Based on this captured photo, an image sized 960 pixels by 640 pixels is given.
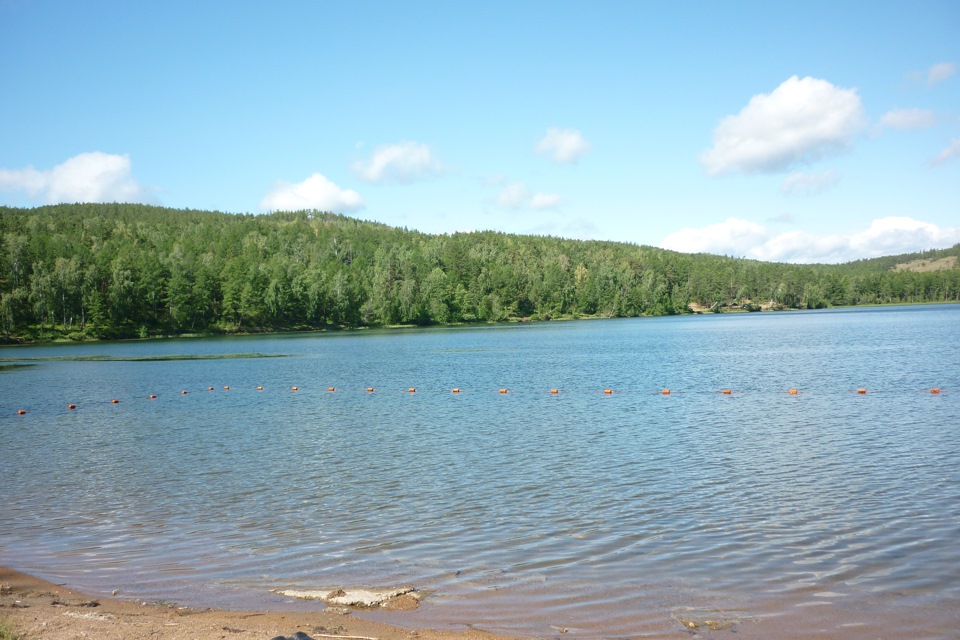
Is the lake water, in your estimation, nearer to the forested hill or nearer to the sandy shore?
the sandy shore

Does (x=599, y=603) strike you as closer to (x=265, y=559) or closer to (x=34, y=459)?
(x=265, y=559)

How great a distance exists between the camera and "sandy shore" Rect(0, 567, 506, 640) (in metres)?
9.09

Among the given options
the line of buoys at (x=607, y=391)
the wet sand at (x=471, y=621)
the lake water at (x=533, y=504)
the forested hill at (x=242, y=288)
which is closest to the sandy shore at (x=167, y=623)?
the wet sand at (x=471, y=621)

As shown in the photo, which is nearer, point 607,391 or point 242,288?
point 607,391

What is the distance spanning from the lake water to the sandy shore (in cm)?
53

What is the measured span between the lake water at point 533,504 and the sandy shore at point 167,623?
0.53m

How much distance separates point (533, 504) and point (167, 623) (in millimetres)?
8613

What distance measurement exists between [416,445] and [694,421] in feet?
36.5

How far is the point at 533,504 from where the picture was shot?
16.4m

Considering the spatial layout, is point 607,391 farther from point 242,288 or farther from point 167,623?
point 242,288

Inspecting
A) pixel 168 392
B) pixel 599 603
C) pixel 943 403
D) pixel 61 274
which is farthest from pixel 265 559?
pixel 61 274

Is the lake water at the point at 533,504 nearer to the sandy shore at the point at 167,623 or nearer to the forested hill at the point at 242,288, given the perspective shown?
the sandy shore at the point at 167,623

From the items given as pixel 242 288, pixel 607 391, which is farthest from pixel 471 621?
pixel 242 288

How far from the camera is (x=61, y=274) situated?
11756 cm
